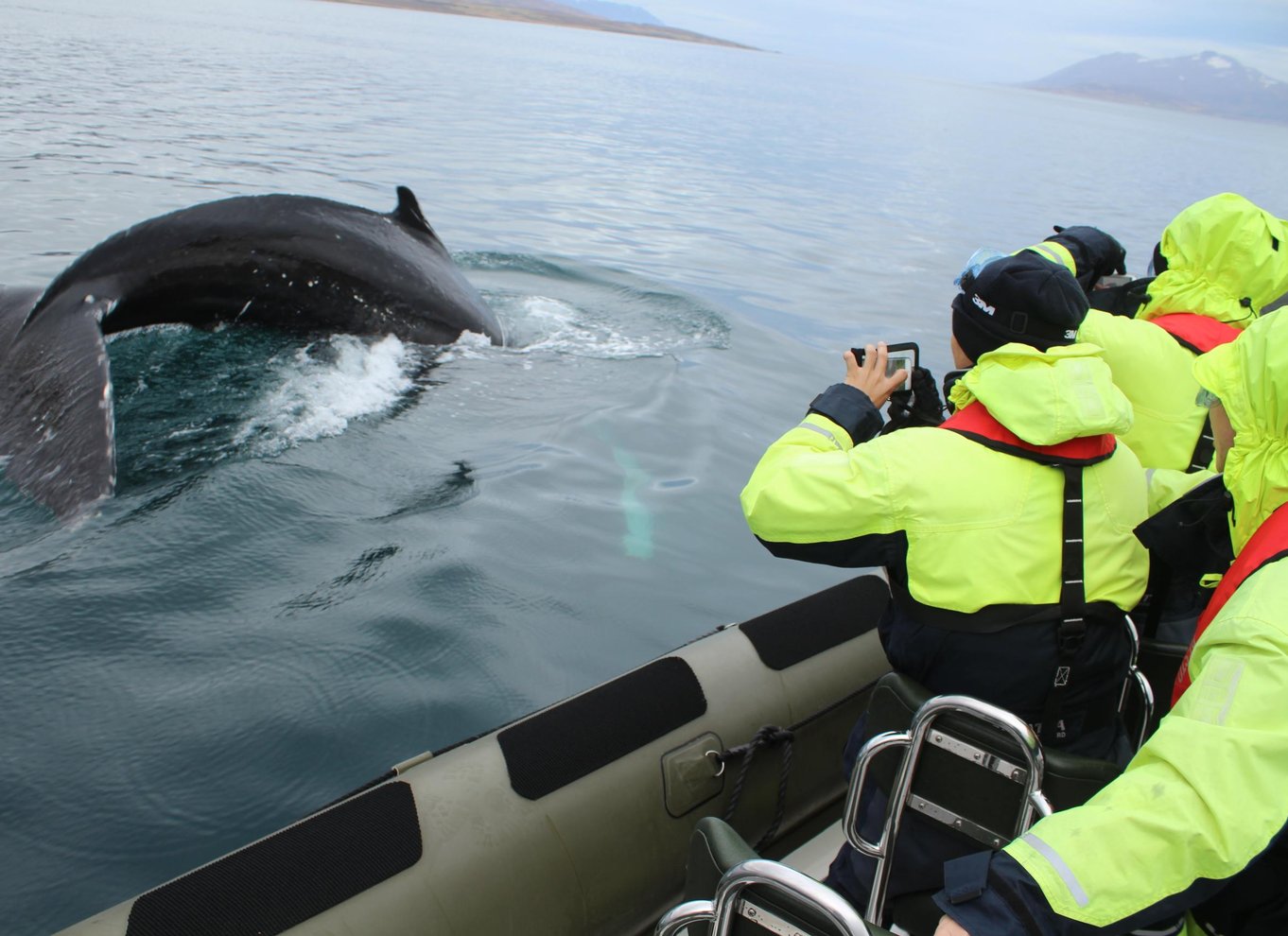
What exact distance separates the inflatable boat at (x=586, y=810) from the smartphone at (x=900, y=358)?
1383 mm

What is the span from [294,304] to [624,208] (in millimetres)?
13567

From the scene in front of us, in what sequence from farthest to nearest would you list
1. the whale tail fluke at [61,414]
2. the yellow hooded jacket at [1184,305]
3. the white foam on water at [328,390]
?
the white foam on water at [328,390], the whale tail fluke at [61,414], the yellow hooded jacket at [1184,305]

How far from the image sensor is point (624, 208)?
20.3 m

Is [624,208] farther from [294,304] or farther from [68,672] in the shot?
[68,672]

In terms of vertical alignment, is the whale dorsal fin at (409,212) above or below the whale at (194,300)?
above

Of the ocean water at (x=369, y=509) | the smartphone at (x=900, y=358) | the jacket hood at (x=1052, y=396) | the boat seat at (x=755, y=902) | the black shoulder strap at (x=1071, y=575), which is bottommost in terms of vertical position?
the ocean water at (x=369, y=509)

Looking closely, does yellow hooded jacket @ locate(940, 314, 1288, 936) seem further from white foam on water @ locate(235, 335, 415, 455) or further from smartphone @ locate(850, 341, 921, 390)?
white foam on water @ locate(235, 335, 415, 455)

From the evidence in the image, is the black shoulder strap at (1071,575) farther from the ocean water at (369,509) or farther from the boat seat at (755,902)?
the ocean water at (369,509)

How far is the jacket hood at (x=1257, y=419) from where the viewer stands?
2248mm

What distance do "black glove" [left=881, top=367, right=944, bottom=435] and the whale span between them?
3.85 meters

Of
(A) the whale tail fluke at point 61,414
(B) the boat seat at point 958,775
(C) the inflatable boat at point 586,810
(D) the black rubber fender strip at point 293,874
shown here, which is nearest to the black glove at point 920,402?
(B) the boat seat at point 958,775

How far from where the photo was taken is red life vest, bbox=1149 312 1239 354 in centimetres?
444

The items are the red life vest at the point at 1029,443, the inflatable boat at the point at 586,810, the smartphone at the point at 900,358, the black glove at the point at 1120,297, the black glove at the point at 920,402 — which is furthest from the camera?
the black glove at the point at 1120,297

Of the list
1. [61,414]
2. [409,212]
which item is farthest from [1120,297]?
[61,414]
